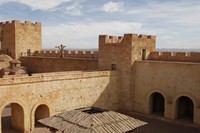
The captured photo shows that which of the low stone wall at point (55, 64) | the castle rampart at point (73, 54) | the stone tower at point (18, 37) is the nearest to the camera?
the low stone wall at point (55, 64)

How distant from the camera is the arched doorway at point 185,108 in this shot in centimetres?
1808

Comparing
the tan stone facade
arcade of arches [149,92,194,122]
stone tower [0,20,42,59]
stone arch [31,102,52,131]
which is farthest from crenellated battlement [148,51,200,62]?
stone tower [0,20,42,59]

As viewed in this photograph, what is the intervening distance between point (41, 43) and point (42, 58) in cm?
545

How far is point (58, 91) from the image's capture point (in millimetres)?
16031

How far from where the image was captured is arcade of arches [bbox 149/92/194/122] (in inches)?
707

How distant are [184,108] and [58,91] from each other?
9653 millimetres

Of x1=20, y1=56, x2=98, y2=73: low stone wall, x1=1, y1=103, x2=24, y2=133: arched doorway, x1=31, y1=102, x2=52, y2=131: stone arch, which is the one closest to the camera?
x1=1, y1=103, x2=24, y2=133: arched doorway

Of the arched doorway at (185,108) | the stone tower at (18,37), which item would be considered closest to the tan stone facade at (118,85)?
the arched doorway at (185,108)

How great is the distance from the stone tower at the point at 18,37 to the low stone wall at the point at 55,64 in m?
1.33

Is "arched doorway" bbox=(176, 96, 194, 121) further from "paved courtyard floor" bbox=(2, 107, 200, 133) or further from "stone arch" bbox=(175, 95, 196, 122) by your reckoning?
"paved courtyard floor" bbox=(2, 107, 200, 133)

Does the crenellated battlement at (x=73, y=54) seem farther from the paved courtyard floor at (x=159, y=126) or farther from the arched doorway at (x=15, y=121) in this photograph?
the arched doorway at (x=15, y=121)

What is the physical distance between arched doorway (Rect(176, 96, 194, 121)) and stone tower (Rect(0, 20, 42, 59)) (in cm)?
1922

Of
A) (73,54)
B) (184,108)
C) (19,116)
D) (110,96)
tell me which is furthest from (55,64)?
(184,108)

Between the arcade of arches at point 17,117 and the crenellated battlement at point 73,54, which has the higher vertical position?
the crenellated battlement at point 73,54
